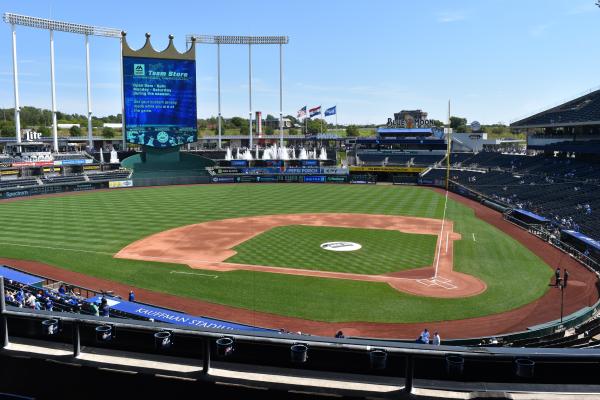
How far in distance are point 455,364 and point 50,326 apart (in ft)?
18.0

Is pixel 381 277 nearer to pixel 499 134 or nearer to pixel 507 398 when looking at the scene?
pixel 507 398

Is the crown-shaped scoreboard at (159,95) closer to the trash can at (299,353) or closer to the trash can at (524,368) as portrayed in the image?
the trash can at (299,353)

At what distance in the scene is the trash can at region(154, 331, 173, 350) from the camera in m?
6.44

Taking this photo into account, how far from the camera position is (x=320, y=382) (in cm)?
592

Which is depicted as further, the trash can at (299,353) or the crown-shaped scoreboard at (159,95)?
the crown-shaped scoreboard at (159,95)

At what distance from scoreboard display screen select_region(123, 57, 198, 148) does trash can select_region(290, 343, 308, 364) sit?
245 ft

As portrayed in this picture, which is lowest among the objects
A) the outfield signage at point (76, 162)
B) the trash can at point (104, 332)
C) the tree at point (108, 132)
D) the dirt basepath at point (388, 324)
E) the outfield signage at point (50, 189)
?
the dirt basepath at point (388, 324)

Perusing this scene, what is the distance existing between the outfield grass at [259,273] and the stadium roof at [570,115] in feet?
59.0

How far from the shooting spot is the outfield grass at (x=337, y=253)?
3158cm

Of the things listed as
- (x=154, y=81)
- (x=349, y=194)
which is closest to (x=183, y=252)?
(x=349, y=194)

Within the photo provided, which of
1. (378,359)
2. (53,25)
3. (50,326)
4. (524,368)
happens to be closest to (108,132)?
(53,25)

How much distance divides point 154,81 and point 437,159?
190 ft

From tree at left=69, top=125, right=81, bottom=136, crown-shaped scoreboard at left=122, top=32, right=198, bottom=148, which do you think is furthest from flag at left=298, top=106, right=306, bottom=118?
tree at left=69, top=125, right=81, bottom=136

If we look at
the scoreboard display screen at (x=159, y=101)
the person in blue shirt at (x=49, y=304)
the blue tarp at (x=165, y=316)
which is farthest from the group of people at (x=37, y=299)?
the scoreboard display screen at (x=159, y=101)
